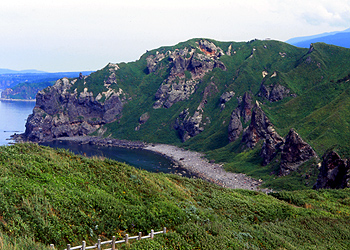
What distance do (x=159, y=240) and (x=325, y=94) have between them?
13426cm

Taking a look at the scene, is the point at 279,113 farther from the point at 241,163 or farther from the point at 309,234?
the point at 309,234

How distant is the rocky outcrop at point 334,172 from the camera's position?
67.2 metres

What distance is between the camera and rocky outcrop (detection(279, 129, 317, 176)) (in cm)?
9719

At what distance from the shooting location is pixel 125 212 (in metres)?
21.8

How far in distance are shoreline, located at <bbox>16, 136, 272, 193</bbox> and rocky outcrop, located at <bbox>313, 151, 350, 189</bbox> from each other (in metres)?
19.3

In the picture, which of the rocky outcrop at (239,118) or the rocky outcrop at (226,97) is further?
the rocky outcrop at (226,97)

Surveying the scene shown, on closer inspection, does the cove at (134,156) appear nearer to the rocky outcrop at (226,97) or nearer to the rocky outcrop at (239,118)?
the rocky outcrop at (239,118)

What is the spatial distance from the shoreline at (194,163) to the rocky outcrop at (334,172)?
19303mm

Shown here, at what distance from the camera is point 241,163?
123 m

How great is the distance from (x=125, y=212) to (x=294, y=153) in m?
89.1

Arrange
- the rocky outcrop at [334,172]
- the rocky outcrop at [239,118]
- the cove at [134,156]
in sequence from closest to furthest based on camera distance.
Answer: the rocky outcrop at [334,172]
the cove at [134,156]
the rocky outcrop at [239,118]

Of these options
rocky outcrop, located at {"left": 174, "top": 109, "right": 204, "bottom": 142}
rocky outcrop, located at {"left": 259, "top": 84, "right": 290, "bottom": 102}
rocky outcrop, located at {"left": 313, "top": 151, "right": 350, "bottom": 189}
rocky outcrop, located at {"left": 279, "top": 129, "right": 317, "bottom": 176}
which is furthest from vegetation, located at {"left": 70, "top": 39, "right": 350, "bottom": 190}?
rocky outcrop, located at {"left": 174, "top": 109, "right": 204, "bottom": 142}

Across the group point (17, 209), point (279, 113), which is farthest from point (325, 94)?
point (17, 209)

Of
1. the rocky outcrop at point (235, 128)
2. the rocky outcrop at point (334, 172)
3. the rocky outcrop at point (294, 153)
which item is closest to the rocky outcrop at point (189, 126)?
the rocky outcrop at point (235, 128)
